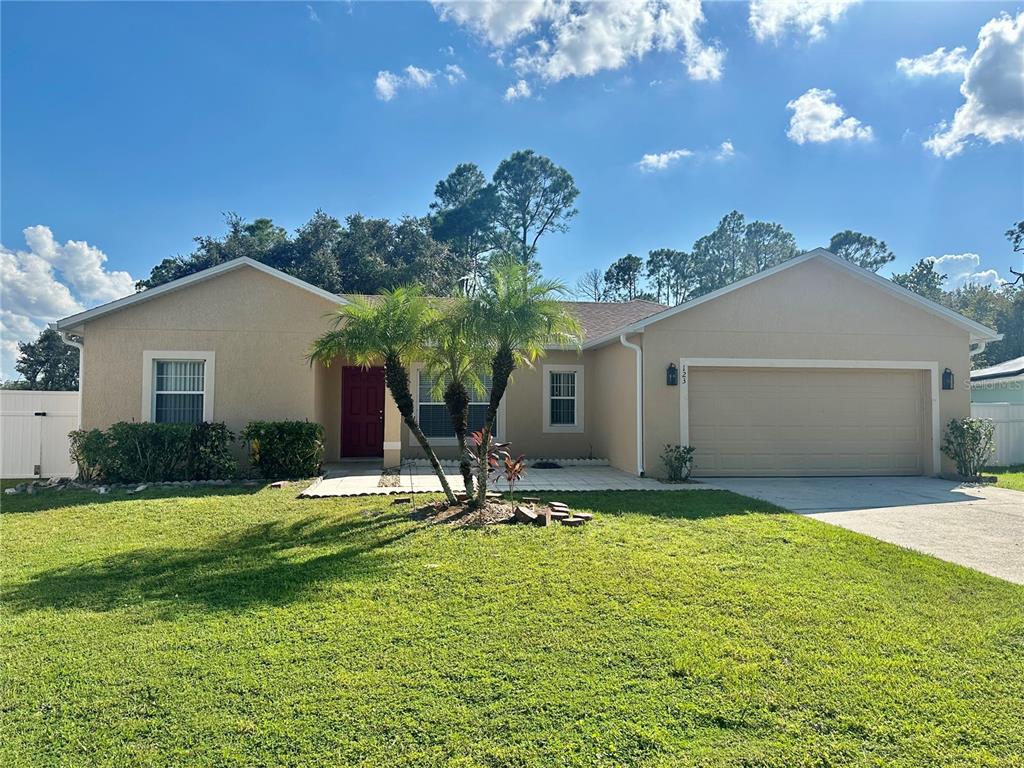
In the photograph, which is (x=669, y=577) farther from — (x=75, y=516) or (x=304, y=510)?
(x=75, y=516)

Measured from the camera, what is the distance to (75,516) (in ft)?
24.8

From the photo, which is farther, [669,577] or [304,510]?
[304,510]

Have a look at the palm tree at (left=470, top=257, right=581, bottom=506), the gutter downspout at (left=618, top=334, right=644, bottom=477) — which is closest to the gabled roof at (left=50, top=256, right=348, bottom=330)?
the palm tree at (left=470, top=257, right=581, bottom=506)

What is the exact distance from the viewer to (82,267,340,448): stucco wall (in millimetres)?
10719

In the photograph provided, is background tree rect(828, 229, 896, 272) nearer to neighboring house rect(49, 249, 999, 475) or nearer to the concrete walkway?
neighboring house rect(49, 249, 999, 475)

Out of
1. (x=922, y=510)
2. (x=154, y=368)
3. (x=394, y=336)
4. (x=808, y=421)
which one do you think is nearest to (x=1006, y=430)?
(x=808, y=421)

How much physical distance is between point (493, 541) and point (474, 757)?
12.2 feet

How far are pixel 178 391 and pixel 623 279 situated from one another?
36.6 meters

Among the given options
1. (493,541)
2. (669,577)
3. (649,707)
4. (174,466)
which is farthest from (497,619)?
(174,466)

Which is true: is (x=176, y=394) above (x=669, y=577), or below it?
above

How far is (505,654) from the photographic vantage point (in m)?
3.42

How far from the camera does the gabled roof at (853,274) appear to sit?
35.4 ft

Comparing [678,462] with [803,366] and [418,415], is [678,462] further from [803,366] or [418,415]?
[418,415]

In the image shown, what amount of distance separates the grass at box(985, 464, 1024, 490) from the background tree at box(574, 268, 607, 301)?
27.4 meters
